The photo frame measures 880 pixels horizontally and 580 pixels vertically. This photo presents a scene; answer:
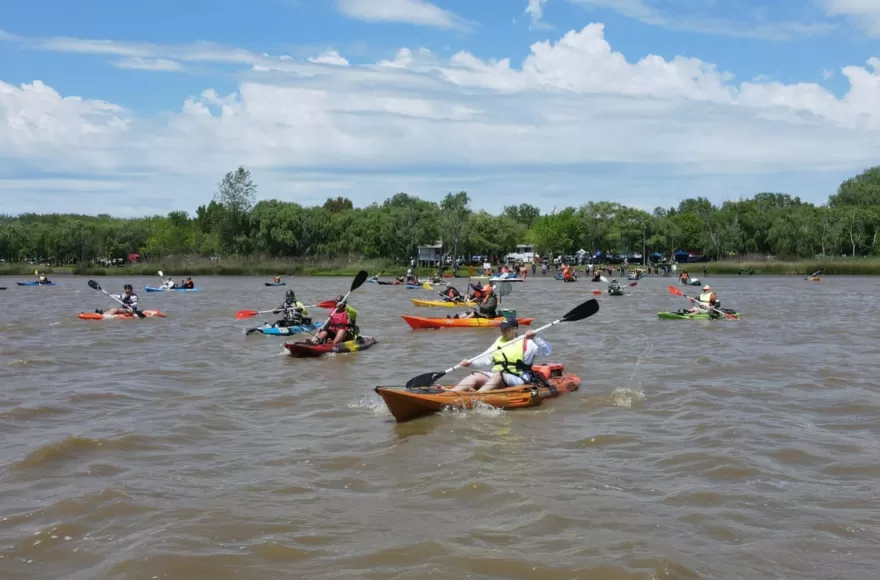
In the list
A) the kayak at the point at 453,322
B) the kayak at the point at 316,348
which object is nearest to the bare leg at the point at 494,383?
the kayak at the point at 316,348

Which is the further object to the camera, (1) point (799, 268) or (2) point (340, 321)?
(1) point (799, 268)

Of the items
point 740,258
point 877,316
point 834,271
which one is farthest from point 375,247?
point 877,316

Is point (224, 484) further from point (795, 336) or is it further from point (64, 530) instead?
point (795, 336)

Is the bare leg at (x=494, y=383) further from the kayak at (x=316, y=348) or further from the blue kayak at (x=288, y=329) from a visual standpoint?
the blue kayak at (x=288, y=329)

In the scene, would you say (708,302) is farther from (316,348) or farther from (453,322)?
(316,348)

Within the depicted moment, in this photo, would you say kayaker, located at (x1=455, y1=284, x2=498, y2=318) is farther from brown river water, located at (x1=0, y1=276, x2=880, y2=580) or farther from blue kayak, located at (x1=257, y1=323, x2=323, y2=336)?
brown river water, located at (x1=0, y1=276, x2=880, y2=580)

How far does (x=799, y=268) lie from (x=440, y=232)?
105 feet

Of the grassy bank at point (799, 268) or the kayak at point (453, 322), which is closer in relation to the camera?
the kayak at point (453, 322)

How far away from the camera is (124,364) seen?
16125 millimetres

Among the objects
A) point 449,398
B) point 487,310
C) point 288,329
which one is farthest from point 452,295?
point 449,398

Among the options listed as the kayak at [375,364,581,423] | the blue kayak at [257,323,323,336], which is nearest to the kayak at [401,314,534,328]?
the blue kayak at [257,323,323,336]

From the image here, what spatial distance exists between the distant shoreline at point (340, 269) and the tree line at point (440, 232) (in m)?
4.30

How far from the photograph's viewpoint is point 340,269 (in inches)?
2904

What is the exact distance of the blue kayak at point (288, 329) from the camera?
2020 centimetres
